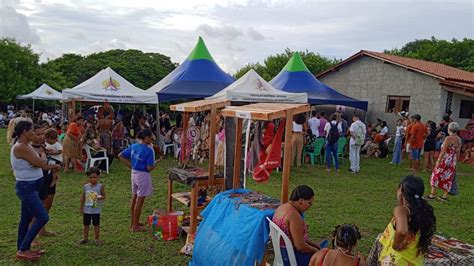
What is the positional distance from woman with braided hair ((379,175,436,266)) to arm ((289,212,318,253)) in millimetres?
691

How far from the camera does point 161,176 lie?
9797 millimetres

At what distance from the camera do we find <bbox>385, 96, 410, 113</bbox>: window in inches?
726

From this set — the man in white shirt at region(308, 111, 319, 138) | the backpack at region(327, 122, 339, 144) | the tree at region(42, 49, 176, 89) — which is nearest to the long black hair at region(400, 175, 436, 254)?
the backpack at region(327, 122, 339, 144)

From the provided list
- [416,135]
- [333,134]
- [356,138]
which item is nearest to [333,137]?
[333,134]

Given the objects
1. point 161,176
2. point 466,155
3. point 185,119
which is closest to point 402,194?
point 185,119

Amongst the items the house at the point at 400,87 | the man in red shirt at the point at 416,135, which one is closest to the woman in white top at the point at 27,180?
the man in red shirt at the point at 416,135

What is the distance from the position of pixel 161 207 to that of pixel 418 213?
4.84 m

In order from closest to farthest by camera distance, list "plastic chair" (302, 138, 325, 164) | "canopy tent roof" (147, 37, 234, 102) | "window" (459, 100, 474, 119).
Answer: "plastic chair" (302, 138, 325, 164) < "canopy tent roof" (147, 37, 234, 102) < "window" (459, 100, 474, 119)

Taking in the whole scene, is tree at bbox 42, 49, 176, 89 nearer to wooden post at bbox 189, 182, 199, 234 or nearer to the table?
the table

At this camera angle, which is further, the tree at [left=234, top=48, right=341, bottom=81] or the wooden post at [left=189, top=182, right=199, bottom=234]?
the tree at [left=234, top=48, right=341, bottom=81]

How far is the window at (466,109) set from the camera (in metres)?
17.4

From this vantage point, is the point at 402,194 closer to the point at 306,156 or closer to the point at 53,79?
the point at 306,156

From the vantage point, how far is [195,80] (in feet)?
46.5

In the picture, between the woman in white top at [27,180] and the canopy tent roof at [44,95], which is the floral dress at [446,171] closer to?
the woman in white top at [27,180]
